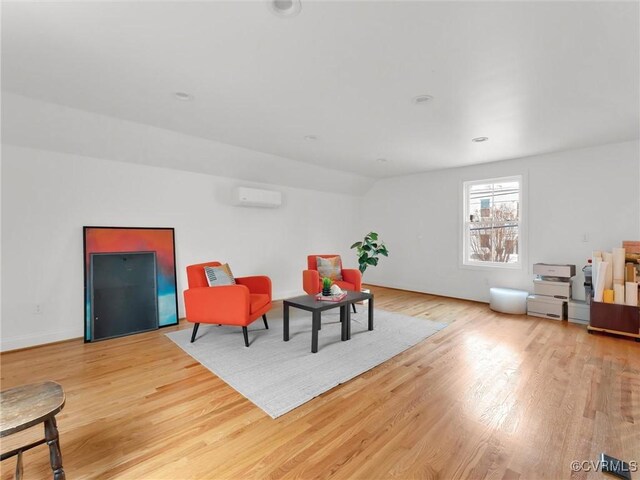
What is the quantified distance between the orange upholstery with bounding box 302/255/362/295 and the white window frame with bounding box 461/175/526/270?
236 centimetres

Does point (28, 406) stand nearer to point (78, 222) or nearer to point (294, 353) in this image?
point (294, 353)

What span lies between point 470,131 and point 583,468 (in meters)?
3.34

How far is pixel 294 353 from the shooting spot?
3.12m

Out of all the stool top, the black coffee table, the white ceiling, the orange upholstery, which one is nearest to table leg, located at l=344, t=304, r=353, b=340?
the black coffee table

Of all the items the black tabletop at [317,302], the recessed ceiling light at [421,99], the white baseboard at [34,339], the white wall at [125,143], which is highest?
the recessed ceiling light at [421,99]

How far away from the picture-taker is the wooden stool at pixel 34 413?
127 cm

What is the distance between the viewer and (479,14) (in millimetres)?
1731

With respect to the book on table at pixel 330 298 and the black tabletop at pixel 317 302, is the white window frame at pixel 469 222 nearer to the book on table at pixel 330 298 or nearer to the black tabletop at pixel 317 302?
the black tabletop at pixel 317 302

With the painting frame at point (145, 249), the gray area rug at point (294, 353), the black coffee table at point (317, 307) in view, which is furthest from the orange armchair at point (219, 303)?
the painting frame at point (145, 249)

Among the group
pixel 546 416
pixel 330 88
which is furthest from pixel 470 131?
pixel 546 416

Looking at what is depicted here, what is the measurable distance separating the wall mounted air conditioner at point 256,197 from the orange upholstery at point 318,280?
4.14 feet

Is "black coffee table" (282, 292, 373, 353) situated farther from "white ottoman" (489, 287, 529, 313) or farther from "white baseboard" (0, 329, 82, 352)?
"white baseboard" (0, 329, 82, 352)

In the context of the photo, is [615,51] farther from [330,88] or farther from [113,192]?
[113,192]

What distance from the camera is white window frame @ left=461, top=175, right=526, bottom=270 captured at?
496 cm
